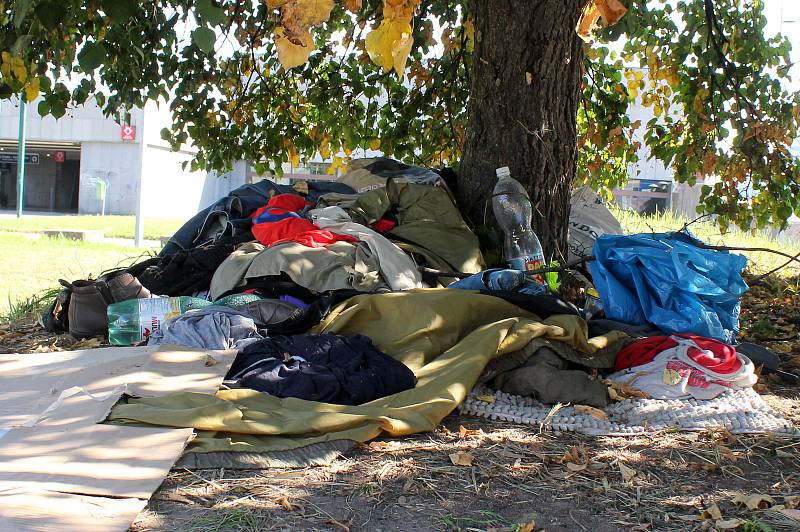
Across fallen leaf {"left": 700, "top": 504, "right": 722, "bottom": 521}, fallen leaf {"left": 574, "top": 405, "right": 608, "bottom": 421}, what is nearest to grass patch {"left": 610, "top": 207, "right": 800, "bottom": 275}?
fallen leaf {"left": 574, "top": 405, "right": 608, "bottom": 421}

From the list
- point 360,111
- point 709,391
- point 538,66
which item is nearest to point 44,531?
point 709,391

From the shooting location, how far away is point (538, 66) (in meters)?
4.53

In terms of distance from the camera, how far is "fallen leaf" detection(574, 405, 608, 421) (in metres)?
2.94

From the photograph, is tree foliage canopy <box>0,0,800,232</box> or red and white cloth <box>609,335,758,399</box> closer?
red and white cloth <box>609,335,758,399</box>

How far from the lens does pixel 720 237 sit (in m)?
9.35

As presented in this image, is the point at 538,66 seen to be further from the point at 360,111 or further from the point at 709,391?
the point at 360,111

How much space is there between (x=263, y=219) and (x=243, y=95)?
9.91ft

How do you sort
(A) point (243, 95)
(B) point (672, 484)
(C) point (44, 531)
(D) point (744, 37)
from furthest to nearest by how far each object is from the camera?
(A) point (243, 95)
(D) point (744, 37)
(B) point (672, 484)
(C) point (44, 531)

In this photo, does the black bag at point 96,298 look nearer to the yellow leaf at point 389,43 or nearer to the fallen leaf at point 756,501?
the yellow leaf at point 389,43

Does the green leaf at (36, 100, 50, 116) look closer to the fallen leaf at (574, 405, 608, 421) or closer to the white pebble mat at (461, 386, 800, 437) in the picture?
the white pebble mat at (461, 386, 800, 437)

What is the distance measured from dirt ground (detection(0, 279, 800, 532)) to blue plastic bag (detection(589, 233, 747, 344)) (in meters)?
0.89

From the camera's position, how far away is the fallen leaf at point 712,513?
2.11 m

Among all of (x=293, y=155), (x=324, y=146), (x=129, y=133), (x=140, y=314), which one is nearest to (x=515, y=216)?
(x=140, y=314)

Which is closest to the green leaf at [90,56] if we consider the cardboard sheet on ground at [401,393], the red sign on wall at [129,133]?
the cardboard sheet on ground at [401,393]
